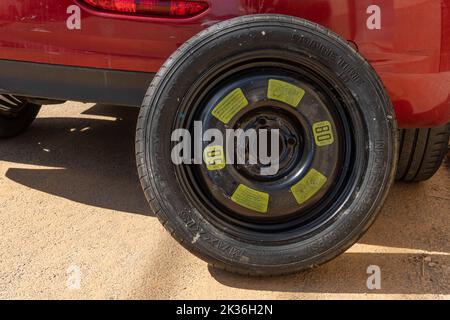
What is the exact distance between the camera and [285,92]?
240cm

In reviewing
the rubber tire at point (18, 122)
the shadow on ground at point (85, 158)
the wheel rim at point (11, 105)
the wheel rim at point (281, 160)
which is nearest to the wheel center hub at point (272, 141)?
the wheel rim at point (281, 160)

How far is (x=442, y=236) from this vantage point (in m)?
2.79

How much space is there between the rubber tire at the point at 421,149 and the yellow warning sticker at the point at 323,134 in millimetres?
781

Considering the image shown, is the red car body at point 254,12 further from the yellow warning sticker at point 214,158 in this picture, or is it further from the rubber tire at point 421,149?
the yellow warning sticker at point 214,158

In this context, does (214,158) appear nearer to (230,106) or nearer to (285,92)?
(230,106)

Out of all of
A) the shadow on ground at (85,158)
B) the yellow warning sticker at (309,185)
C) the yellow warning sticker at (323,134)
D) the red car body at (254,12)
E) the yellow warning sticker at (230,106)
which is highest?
the red car body at (254,12)

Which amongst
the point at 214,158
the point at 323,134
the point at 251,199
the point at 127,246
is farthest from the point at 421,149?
the point at 127,246

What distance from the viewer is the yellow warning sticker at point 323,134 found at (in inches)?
94.7

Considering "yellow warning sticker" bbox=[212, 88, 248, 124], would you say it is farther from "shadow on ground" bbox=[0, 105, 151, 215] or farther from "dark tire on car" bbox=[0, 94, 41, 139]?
"dark tire on car" bbox=[0, 94, 41, 139]

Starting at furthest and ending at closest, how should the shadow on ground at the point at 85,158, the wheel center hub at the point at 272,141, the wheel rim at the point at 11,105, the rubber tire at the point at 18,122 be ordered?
the rubber tire at the point at 18,122
the wheel rim at the point at 11,105
the shadow on ground at the point at 85,158
the wheel center hub at the point at 272,141

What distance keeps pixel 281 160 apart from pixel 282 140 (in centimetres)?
9

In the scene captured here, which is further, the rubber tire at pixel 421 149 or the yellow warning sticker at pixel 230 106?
the rubber tire at pixel 421 149
